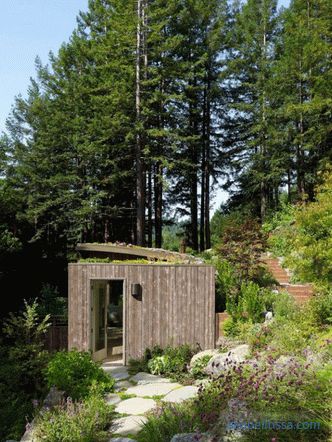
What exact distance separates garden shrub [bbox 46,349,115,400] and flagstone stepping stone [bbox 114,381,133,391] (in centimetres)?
14

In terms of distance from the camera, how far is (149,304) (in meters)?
9.06

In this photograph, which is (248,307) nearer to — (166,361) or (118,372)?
(166,361)

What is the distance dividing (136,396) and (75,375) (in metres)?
1.10

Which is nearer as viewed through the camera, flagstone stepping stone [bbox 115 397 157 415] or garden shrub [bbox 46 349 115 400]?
flagstone stepping stone [bbox 115 397 157 415]

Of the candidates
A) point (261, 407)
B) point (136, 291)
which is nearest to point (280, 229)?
point (136, 291)

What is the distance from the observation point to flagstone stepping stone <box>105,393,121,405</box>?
21.4ft

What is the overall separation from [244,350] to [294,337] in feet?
3.28

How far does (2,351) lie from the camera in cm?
906

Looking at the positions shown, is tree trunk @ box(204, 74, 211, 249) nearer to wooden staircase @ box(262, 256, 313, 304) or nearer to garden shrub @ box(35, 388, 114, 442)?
wooden staircase @ box(262, 256, 313, 304)

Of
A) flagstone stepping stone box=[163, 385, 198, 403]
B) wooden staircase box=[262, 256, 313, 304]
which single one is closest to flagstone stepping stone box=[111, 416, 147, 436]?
flagstone stepping stone box=[163, 385, 198, 403]

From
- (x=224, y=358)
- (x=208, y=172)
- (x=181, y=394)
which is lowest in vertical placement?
(x=181, y=394)

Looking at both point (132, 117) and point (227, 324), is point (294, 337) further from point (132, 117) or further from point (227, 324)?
point (132, 117)

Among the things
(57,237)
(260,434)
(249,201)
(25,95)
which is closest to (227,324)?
(260,434)

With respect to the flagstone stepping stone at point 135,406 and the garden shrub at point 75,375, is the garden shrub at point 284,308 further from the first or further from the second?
the garden shrub at point 75,375
